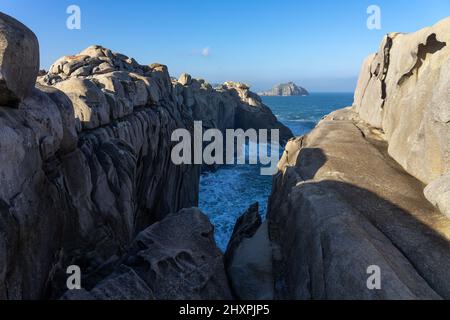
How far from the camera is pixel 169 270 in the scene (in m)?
9.23

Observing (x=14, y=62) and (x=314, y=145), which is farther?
(x=314, y=145)

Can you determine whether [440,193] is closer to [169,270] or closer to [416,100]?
[416,100]

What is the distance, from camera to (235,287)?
10.3 metres

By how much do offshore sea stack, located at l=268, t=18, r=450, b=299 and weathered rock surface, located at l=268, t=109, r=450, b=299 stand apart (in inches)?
1.0

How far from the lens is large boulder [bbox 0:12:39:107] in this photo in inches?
340

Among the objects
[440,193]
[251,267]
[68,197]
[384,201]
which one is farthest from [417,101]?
[68,197]

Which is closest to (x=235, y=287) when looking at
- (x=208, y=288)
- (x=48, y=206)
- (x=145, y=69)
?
(x=208, y=288)

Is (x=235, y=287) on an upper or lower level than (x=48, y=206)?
lower

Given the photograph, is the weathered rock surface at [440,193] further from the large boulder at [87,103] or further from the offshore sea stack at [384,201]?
the large boulder at [87,103]

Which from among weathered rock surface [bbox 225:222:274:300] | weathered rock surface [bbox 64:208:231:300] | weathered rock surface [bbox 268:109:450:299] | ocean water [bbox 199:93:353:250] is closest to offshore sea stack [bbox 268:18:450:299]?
weathered rock surface [bbox 268:109:450:299]
